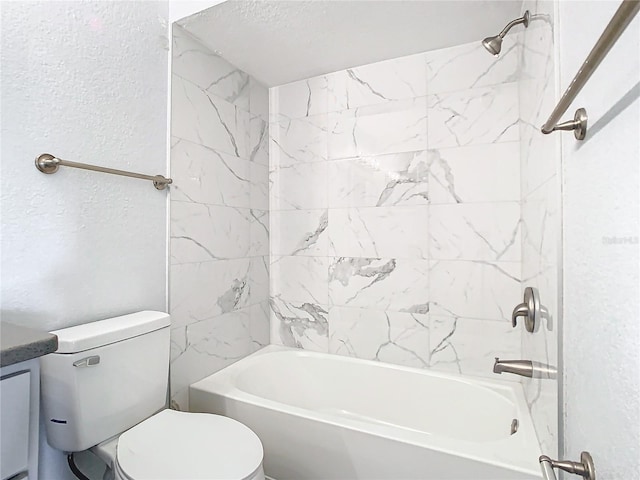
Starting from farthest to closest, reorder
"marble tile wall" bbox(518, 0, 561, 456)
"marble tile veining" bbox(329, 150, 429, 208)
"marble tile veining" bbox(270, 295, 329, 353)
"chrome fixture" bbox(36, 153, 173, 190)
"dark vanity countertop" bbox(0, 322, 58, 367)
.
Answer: "marble tile veining" bbox(270, 295, 329, 353) → "marble tile veining" bbox(329, 150, 429, 208) → "chrome fixture" bbox(36, 153, 173, 190) → "marble tile wall" bbox(518, 0, 561, 456) → "dark vanity countertop" bbox(0, 322, 58, 367)

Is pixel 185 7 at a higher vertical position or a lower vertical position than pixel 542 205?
higher

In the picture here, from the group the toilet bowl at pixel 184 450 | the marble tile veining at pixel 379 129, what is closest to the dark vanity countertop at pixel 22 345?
the toilet bowl at pixel 184 450

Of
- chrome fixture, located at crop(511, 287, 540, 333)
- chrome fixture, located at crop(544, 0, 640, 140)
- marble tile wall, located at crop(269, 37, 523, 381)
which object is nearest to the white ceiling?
marble tile wall, located at crop(269, 37, 523, 381)

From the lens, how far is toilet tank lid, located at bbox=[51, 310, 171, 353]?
1082 millimetres

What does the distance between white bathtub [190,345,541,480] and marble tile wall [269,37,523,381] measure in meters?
0.15

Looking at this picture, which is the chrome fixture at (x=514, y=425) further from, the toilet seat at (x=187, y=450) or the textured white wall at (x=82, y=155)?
the textured white wall at (x=82, y=155)

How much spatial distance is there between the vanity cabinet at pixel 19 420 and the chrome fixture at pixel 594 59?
1.16 m

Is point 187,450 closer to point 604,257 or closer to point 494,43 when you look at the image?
point 604,257

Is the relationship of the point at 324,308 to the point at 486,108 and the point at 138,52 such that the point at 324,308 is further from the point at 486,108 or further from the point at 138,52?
the point at 138,52

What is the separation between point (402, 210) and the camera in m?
1.94

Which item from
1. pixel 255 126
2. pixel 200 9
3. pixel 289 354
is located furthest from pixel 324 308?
pixel 200 9

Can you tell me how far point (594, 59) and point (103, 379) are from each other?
4.94 feet

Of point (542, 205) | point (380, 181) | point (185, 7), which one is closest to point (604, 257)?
point (542, 205)

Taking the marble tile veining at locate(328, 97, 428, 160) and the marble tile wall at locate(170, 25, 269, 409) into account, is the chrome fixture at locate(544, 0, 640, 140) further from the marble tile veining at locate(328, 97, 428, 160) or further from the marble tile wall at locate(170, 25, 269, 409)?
the marble tile wall at locate(170, 25, 269, 409)
